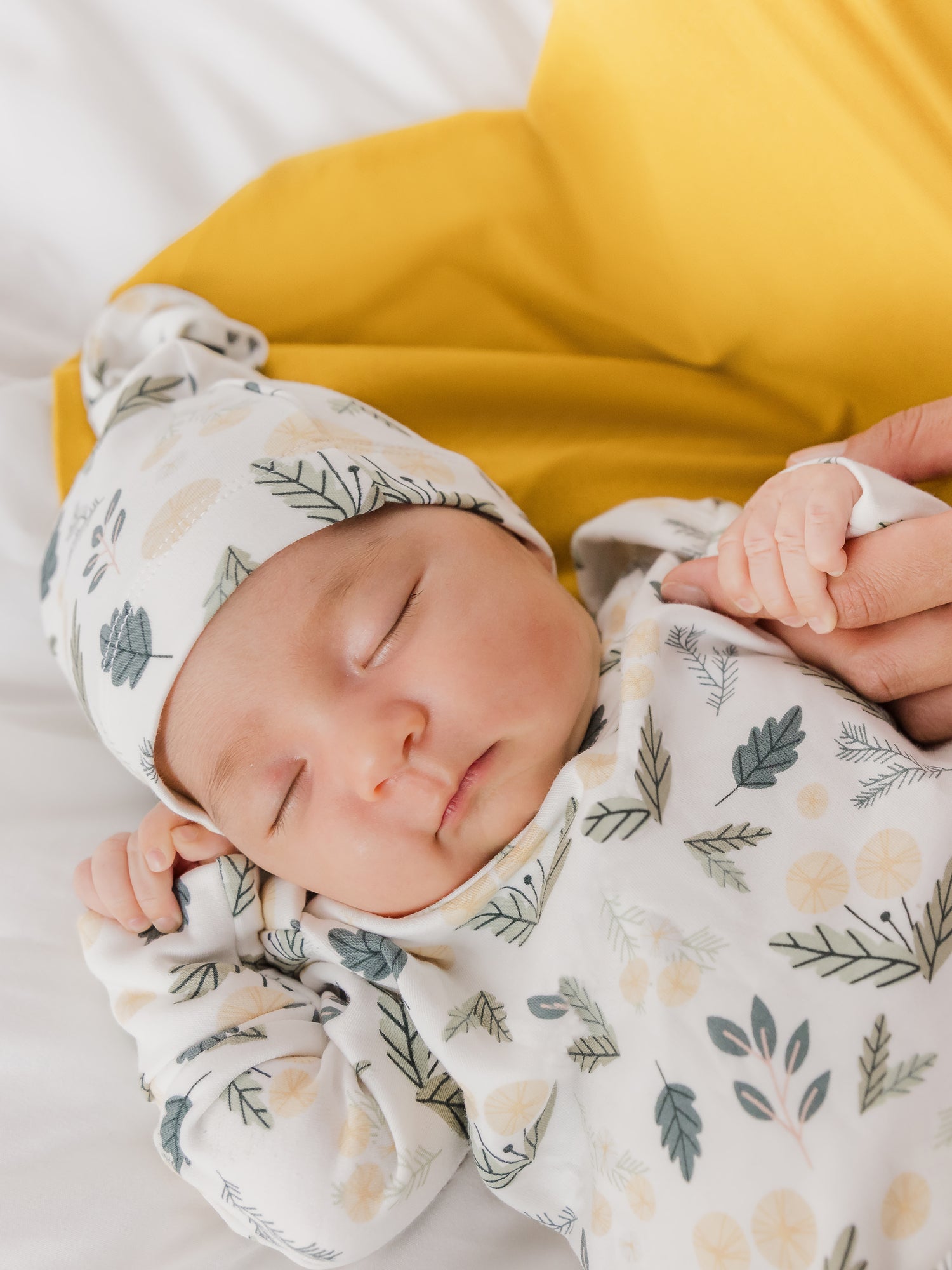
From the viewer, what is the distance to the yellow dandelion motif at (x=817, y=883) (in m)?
1.02

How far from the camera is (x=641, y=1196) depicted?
989 mm

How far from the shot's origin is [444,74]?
1.63m

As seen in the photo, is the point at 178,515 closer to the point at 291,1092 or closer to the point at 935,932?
the point at 291,1092

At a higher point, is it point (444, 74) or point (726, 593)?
point (444, 74)

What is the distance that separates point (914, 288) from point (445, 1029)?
3.50 ft

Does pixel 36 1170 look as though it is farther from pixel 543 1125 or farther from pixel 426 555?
pixel 426 555

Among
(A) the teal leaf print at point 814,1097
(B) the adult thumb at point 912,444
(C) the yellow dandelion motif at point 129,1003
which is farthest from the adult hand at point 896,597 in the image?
(C) the yellow dandelion motif at point 129,1003

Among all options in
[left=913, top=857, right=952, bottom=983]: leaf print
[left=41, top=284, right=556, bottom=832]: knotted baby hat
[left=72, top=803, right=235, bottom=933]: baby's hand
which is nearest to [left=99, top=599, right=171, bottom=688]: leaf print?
[left=41, top=284, right=556, bottom=832]: knotted baby hat

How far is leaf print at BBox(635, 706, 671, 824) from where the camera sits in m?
1.09

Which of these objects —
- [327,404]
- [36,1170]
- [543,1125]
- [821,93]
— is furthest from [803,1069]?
[821,93]

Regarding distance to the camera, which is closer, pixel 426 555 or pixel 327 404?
pixel 426 555

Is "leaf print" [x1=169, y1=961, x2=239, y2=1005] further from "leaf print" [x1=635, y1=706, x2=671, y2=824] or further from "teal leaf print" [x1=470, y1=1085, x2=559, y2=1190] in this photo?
"leaf print" [x1=635, y1=706, x2=671, y2=824]

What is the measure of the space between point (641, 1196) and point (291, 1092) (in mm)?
373

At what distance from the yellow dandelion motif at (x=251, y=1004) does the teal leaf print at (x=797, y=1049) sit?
559mm
